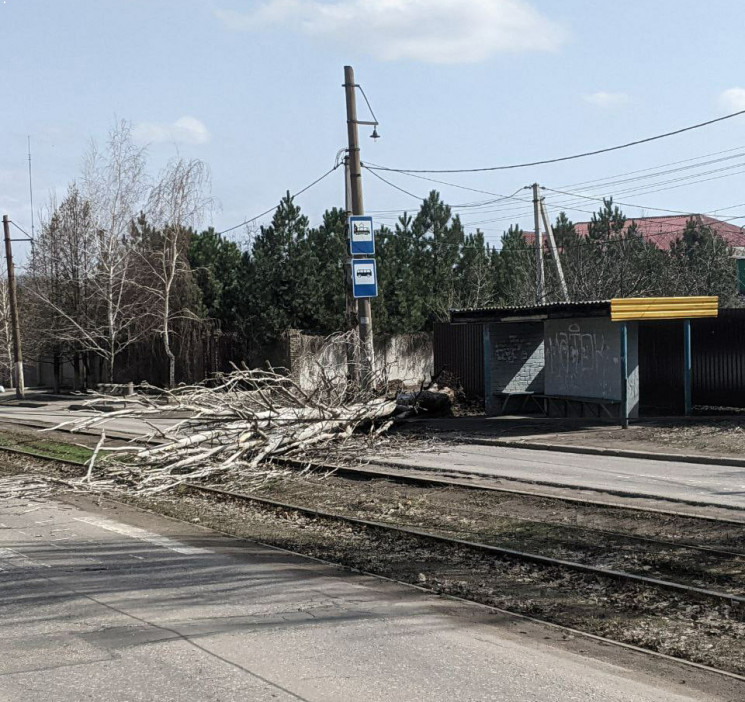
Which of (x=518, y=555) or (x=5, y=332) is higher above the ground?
Answer: (x=5, y=332)

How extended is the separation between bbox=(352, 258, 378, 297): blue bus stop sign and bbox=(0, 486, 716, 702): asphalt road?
11.4 meters

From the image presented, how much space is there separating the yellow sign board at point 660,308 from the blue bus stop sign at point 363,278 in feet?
16.8

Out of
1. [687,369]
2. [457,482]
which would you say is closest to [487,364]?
[687,369]

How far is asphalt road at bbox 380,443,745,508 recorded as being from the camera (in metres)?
11.8

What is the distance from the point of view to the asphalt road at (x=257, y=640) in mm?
5070

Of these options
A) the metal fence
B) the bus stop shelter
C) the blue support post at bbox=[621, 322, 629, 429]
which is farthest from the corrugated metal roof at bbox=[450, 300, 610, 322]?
the metal fence

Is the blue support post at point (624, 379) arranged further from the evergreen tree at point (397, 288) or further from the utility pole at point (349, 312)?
the evergreen tree at point (397, 288)

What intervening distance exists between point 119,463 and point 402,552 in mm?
6835

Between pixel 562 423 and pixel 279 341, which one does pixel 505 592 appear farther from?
pixel 279 341

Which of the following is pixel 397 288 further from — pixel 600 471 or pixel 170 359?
pixel 600 471

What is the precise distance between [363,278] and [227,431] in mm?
6062

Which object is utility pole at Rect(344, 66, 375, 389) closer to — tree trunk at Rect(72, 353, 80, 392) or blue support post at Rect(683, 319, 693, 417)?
blue support post at Rect(683, 319, 693, 417)

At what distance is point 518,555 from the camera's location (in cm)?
839

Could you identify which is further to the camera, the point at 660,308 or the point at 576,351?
the point at 576,351
